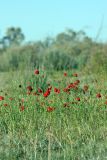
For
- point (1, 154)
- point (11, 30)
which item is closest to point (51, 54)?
point (1, 154)

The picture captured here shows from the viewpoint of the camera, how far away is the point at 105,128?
6.88 m

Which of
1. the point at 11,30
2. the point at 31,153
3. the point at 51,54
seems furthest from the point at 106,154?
the point at 11,30

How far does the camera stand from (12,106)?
748 centimetres

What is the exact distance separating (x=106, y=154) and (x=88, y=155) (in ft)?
0.63

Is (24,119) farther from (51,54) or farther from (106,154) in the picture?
(51,54)

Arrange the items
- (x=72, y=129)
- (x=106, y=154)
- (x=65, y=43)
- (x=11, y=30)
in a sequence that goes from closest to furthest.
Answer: (x=106, y=154), (x=72, y=129), (x=65, y=43), (x=11, y=30)

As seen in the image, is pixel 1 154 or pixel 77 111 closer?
pixel 1 154

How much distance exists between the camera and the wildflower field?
6.00 meters

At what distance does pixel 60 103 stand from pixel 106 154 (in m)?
1.70

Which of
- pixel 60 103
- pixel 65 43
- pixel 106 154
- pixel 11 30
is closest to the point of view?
pixel 106 154

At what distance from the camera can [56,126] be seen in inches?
274

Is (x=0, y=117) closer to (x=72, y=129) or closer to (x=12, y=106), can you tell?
(x=12, y=106)

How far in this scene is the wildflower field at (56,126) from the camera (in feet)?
19.7

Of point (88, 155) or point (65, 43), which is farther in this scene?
point (65, 43)
